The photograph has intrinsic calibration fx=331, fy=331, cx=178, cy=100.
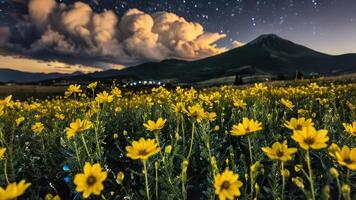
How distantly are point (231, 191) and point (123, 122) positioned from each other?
5187 millimetres

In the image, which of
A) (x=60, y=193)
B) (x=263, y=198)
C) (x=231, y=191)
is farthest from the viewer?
(x=60, y=193)

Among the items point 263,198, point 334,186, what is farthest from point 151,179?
point 334,186

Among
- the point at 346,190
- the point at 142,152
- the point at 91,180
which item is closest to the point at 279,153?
the point at 346,190

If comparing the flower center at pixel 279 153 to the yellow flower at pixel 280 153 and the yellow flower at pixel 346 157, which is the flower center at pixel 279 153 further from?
the yellow flower at pixel 346 157

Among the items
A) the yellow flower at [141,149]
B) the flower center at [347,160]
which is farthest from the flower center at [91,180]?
the flower center at [347,160]

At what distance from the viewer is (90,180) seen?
2.10 metres

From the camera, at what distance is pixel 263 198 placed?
3.55 metres

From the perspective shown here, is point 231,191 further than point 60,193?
No

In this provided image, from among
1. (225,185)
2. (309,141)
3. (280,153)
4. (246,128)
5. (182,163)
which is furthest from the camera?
(246,128)

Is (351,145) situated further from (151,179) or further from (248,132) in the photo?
(151,179)

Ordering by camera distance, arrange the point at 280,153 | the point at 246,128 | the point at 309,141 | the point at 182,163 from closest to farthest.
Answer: the point at 309,141
the point at 280,153
the point at 182,163
the point at 246,128

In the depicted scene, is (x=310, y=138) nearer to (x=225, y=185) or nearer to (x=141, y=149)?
(x=225, y=185)

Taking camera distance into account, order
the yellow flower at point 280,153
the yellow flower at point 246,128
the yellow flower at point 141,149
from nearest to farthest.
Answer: the yellow flower at point 280,153
the yellow flower at point 141,149
the yellow flower at point 246,128

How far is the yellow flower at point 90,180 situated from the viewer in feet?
6.60
